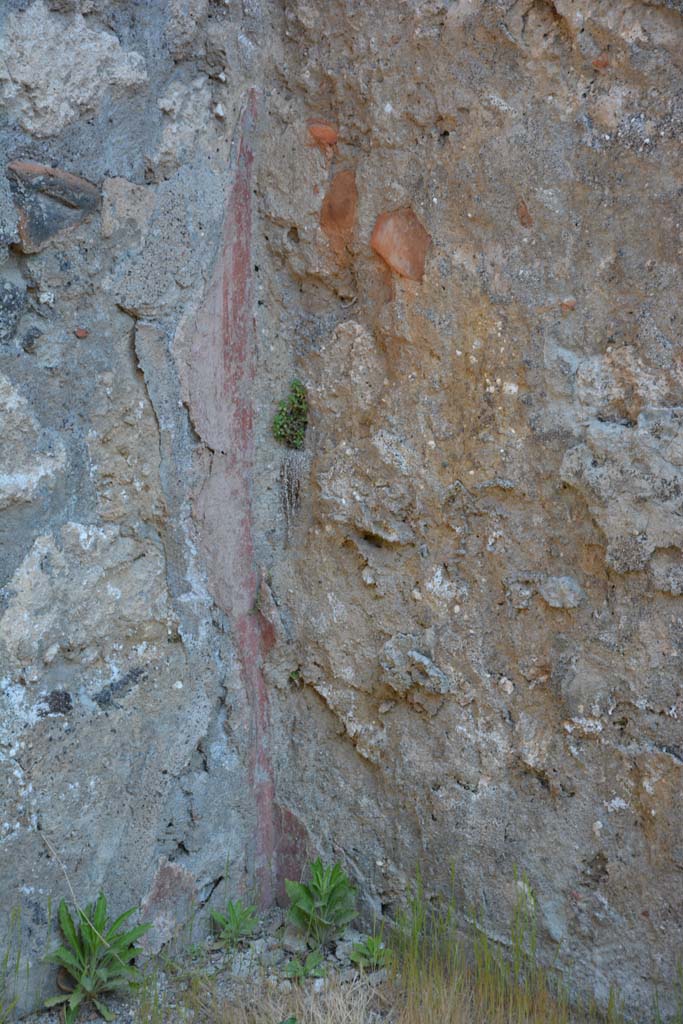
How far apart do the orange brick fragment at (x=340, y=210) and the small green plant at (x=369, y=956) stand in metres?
1.59

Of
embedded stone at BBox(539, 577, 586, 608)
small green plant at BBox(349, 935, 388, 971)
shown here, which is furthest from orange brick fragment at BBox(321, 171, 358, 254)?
small green plant at BBox(349, 935, 388, 971)

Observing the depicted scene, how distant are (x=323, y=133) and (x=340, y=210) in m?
0.18

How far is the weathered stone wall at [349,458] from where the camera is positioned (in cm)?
194

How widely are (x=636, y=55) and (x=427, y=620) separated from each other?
4.15 feet

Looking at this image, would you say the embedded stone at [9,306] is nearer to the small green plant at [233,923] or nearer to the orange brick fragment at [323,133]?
the orange brick fragment at [323,133]

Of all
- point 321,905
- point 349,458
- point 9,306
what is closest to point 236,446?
point 349,458

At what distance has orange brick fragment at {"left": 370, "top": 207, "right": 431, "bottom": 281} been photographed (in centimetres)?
216

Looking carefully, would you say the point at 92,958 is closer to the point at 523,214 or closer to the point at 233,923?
the point at 233,923

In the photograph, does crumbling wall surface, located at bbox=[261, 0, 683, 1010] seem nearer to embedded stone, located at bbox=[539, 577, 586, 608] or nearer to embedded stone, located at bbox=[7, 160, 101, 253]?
embedded stone, located at bbox=[539, 577, 586, 608]

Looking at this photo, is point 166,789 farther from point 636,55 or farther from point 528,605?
point 636,55

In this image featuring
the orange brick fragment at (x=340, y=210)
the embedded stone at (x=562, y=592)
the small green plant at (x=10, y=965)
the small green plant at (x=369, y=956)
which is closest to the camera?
the small green plant at (x=10, y=965)

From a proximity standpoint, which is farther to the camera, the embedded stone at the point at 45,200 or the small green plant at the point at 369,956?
the small green plant at the point at 369,956

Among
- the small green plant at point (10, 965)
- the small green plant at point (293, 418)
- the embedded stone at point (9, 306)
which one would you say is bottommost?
the small green plant at point (10, 965)

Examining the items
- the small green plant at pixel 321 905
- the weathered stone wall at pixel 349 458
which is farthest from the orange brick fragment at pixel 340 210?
the small green plant at pixel 321 905
